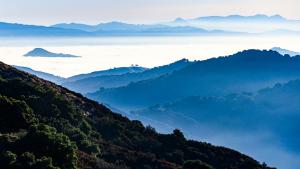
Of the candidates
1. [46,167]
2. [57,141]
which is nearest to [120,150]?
[57,141]

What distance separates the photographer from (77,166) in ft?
101

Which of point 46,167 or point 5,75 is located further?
point 5,75

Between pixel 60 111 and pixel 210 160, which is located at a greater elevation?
pixel 60 111

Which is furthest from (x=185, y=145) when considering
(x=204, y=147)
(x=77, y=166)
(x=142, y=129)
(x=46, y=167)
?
(x=46, y=167)

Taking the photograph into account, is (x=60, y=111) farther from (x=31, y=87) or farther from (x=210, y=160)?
(x=210, y=160)

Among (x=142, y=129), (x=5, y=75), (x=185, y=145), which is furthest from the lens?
(x=5, y=75)

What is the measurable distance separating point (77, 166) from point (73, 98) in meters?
28.0

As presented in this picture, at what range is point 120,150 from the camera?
41.5 m

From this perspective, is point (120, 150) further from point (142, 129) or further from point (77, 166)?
point (142, 129)

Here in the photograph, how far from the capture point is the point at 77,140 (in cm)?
4050

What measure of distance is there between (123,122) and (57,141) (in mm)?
26991

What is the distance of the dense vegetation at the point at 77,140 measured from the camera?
2928 centimetres

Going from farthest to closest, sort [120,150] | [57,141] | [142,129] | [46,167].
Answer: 1. [142,129]
2. [120,150]
3. [57,141]
4. [46,167]

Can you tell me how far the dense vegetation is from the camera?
29.3 m
